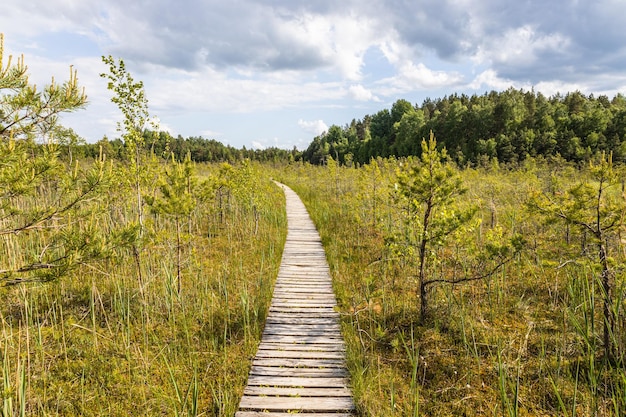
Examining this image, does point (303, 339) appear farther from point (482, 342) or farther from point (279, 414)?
point (482, 342)

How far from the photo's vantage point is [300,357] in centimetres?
398

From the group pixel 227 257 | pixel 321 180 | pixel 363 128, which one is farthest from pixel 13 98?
pixel 363 128

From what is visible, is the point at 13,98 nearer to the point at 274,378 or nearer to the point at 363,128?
the point at 274,378

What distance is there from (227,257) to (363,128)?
247 feet

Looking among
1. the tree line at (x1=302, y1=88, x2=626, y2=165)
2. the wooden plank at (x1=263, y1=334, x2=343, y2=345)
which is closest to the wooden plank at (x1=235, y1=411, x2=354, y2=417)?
the wooden plank at (x1=263, y1=334, x2=343, y2=345)

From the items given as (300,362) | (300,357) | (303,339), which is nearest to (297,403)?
(300,362)

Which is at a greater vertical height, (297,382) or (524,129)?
(524,129)

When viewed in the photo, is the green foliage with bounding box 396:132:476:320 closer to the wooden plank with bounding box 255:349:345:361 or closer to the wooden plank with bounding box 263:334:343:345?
the wooden plank with bounding box 263:334:343:345

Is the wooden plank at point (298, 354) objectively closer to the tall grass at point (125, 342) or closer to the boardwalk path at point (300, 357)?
the boardwalk path at point (300, 357)

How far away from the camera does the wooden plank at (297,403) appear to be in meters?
3.16

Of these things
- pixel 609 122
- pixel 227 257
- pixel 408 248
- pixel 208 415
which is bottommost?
pixel 208 415

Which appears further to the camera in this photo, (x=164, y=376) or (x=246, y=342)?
(x=246, y=342)

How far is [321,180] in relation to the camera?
20.2 metres

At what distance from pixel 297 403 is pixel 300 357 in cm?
75
